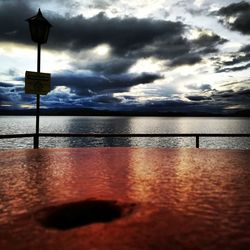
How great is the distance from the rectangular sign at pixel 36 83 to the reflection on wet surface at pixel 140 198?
4446mm

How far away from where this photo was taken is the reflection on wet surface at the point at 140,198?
1143mm

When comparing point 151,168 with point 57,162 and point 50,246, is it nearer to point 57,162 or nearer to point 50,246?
point 57,162

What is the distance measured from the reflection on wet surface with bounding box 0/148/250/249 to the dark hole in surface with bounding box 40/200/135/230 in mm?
60

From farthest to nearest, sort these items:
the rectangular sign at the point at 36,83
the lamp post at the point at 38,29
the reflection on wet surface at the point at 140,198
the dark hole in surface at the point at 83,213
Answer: the lamp post at the point at 38,29
the rectangular sign at the point at 36,83
the dark hole in surface at the point at 83,213
the reflection on wet surface at the point at 140,198

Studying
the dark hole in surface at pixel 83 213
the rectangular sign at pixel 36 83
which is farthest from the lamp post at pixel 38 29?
the dark hole in surface at pixel 83 213

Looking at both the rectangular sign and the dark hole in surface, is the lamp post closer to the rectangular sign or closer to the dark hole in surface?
the rectangular sign

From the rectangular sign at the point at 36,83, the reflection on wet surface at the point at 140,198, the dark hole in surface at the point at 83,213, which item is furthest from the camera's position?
the rectangular sign at the point at 36,83

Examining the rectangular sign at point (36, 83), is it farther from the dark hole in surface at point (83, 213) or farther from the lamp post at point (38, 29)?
the dark hole in surface at point (83, 213)

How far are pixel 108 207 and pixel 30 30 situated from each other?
750cm

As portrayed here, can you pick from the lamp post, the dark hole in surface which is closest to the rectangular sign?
the lamp post

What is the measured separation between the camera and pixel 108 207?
5.13 ft

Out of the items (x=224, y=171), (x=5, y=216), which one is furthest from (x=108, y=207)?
(x=224, y=171)

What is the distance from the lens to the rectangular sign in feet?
23.8

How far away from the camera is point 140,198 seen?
66.2 inches
